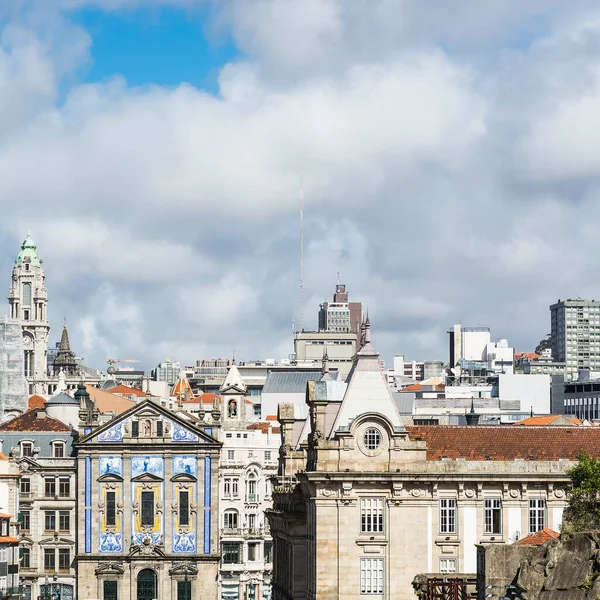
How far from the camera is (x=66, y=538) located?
15262 cm

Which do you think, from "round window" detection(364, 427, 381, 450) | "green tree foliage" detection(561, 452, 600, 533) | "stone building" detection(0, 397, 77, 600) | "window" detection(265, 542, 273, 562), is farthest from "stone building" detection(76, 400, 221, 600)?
"green tree foliage" detection(561, 452, 600, 533)

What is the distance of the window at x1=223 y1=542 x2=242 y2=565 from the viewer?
6511 inches

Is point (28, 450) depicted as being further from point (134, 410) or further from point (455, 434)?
point (455, 434)

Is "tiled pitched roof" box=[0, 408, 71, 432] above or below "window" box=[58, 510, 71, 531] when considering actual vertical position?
above

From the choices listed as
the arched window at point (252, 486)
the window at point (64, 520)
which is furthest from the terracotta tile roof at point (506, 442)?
the arched window at point (252, 486)

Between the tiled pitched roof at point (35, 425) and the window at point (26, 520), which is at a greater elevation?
the tiled pitched roof at point (35, 425)

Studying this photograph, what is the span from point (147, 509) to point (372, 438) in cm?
4686

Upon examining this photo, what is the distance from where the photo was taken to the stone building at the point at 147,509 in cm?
14900

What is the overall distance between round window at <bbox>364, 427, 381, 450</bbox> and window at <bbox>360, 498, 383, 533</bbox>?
272 centimetres

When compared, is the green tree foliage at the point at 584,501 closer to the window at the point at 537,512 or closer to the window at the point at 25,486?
the window at the point at 537,512

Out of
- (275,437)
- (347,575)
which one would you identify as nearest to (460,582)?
(347,575)

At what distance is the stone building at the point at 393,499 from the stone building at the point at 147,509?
1656 inches

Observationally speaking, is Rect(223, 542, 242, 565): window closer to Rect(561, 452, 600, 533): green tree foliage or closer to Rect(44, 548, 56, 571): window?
Rect(44, 548, 56, 571): window

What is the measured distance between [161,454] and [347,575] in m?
48.2
